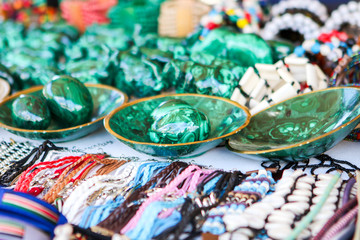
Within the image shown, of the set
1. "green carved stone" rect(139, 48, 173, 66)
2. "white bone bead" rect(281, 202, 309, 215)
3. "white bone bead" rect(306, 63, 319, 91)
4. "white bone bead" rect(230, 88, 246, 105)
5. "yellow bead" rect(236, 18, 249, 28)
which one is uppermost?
"yellow bead" rect(236, 18, 249, 28)

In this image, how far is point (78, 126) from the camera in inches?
28.1

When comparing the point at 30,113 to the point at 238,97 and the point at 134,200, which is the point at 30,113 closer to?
the point at 134,200

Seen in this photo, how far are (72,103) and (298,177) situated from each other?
1.56ft

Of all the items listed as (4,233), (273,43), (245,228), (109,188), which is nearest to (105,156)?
(109,188)

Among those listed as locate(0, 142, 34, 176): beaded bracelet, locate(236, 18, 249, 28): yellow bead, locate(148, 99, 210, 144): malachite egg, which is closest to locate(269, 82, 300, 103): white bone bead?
locate(148, 99, 210, 144): malachite egg

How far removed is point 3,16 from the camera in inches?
73.5

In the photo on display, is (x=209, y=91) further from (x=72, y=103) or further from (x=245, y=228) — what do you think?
(x=245, y=228)

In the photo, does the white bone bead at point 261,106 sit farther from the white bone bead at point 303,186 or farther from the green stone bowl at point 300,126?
the white bone bead at point 303,186

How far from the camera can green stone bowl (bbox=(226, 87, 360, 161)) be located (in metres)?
0.58

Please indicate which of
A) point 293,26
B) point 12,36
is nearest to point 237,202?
point 293,26

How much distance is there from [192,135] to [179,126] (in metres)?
0.03

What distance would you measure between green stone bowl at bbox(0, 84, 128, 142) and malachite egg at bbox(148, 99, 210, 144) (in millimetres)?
173

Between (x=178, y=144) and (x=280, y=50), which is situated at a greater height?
(x=280, y=50)

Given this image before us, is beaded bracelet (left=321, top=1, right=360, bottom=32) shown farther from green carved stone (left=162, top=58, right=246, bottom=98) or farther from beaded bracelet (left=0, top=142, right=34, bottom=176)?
beaded bracelet (left=0, top=142, right=34, bottom=176)
